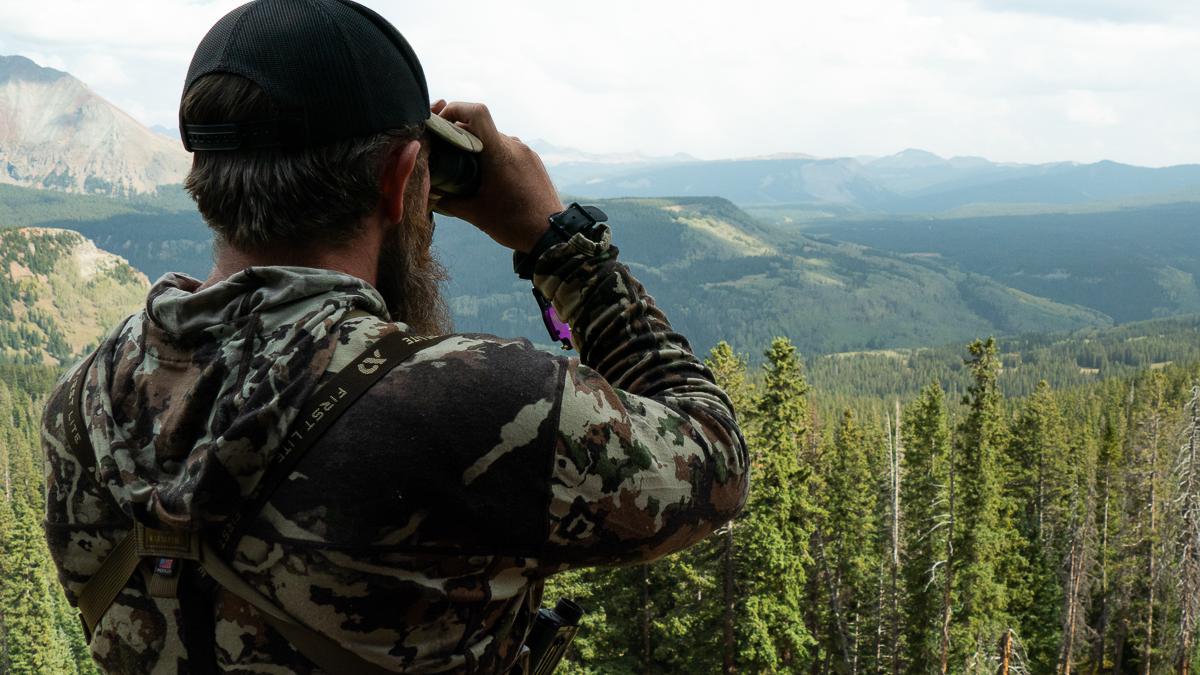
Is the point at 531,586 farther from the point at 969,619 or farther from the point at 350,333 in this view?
the point at 969,619

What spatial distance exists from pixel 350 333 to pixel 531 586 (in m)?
0.62

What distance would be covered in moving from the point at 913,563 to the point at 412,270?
3567 cm

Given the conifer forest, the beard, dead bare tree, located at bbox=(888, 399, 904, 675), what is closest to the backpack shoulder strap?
the beard

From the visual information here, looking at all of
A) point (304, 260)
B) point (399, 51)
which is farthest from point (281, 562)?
point (399, 51)

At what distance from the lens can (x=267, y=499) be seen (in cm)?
170

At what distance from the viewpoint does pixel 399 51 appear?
6.44ft

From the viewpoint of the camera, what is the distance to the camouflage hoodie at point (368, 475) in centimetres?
167

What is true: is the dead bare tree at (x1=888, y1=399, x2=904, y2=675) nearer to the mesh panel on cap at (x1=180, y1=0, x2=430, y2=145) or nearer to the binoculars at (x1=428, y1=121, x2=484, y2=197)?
the binoculars at (x1=428, y1=121, x2=484, y2=197)

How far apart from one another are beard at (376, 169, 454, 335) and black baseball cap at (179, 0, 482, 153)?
21 cm

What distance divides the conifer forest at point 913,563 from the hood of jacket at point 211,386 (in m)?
18.3

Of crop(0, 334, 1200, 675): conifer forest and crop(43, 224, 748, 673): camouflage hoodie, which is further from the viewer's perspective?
crop(0, 334, 1200, 675): conifer forest

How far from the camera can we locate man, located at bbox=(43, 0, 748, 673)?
168 centimetres

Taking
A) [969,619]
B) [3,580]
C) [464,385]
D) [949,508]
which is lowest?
[3,580]

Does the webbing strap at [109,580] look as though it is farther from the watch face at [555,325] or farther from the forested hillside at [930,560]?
the forested hillside at [930,560]
